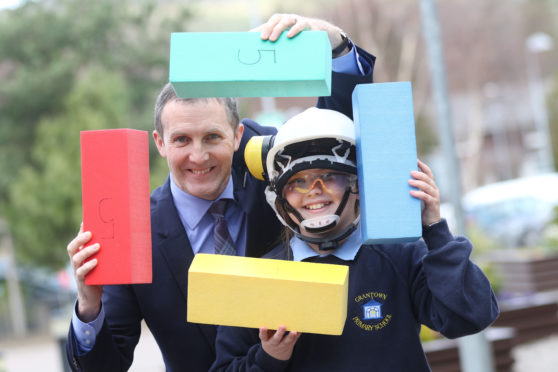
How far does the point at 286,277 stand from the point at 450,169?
488cm

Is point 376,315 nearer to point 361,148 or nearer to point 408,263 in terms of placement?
point 408,263

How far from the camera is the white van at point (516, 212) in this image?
65.2 ft

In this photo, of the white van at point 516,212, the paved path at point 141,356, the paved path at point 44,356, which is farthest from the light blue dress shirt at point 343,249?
the white van at point 516,212

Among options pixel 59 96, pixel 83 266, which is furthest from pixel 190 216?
pixel 59 96

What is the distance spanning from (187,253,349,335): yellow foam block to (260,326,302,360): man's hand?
3 cm

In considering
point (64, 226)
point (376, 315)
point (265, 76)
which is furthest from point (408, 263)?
point (64, 226)

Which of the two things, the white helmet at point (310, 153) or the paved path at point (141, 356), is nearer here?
the white helmet at point (310, 153)

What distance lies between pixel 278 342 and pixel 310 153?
0.69 m

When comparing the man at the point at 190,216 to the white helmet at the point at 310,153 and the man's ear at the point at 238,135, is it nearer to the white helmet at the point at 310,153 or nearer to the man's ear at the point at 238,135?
the man's ear at the point at 238,135

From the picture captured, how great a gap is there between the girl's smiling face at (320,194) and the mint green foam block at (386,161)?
0.18 metres

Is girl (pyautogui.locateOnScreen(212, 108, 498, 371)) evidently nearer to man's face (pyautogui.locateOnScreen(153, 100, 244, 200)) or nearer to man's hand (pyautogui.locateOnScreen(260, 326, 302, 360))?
man's hand (pyautogui.locateOnScreen(260, 326, 302, 360))

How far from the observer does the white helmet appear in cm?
256

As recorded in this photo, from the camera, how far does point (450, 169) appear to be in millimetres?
6965

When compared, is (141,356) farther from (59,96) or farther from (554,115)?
(554,115)
